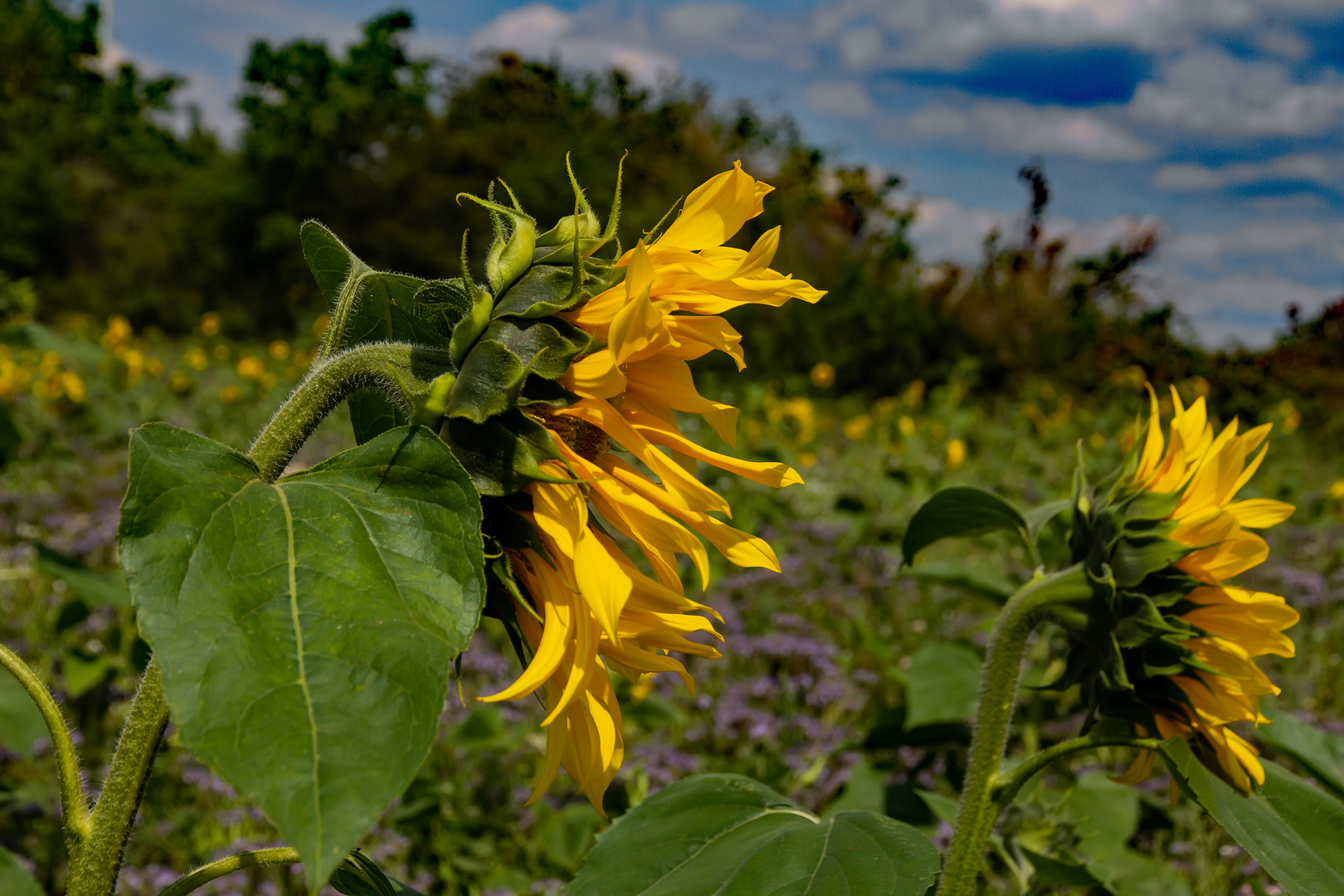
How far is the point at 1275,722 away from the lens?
3.97ft

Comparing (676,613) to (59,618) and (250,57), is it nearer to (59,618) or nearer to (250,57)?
(59,618)

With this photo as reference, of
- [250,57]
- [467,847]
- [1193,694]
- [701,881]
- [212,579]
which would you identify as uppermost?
[250,57]

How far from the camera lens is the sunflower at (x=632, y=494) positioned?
630 mm

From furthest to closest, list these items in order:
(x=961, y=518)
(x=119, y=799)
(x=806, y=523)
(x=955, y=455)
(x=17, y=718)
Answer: (x=955, y=455)
(x=806, y=523)
(x=17, y=718)
(x=961, y=518)
(x=119, y=799)

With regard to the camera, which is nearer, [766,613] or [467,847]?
[467,847]

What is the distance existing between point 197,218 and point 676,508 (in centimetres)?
1885

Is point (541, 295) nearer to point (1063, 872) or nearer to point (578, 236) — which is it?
point (578, 236)

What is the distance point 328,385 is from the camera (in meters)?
0.66

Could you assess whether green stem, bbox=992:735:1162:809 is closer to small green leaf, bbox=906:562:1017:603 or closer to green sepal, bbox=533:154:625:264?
green sepal, bbox=533:154:625:264

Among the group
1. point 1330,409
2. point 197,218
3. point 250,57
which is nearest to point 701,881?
point 1330,409

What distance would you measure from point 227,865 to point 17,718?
116cm

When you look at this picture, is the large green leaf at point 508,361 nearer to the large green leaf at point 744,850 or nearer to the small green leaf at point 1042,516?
the large green leaf at point 744,850

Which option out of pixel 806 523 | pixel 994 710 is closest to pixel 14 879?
pixel 994 710

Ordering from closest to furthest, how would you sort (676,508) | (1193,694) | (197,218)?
(676,508) < (1193,694) < (197,218)
